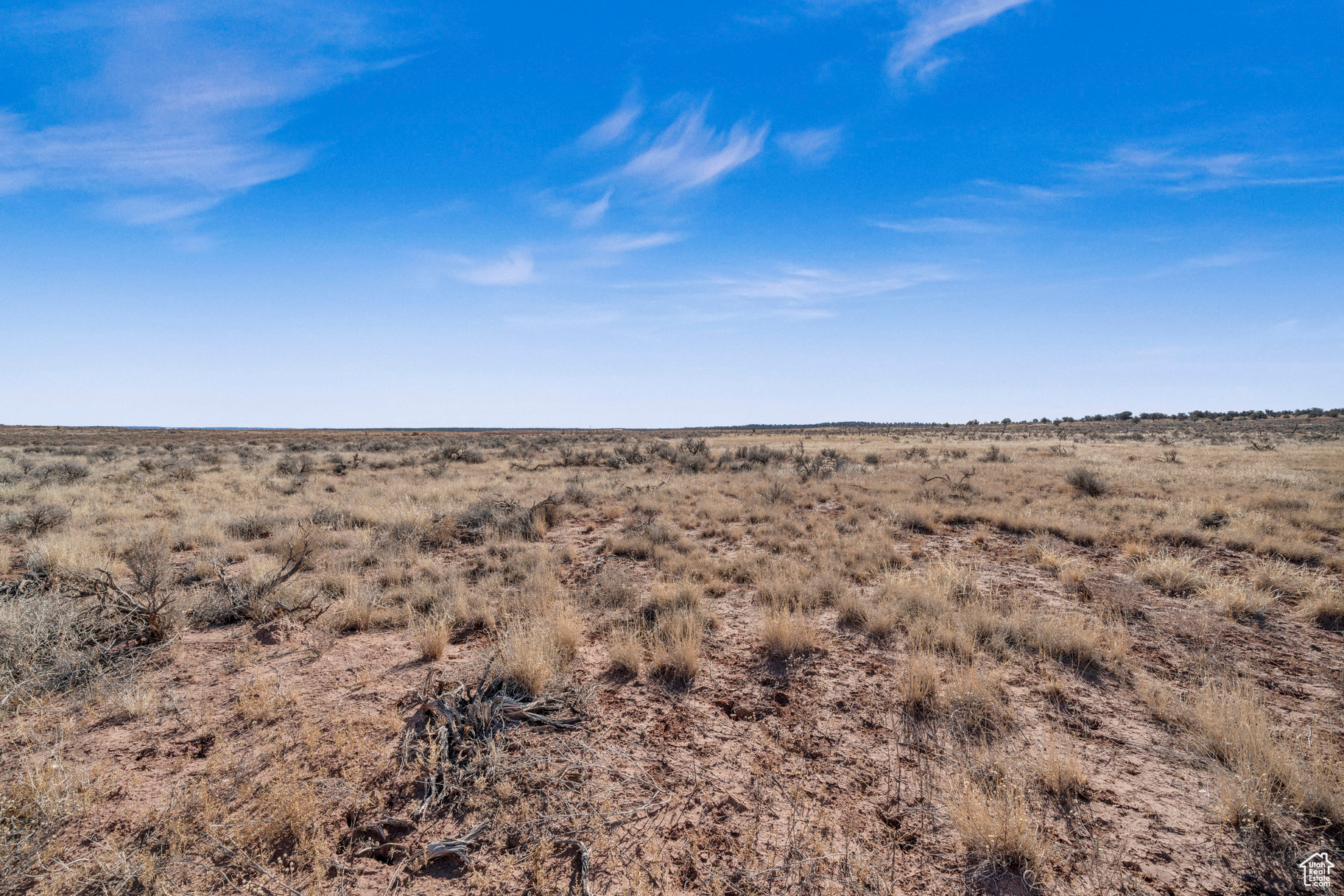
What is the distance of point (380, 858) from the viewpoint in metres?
2.94

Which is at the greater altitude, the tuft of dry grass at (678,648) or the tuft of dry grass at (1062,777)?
the tuft of dry grass at (678,648)

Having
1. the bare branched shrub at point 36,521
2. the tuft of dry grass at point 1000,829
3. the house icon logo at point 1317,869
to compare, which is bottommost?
the house icon logo at point 1317,869

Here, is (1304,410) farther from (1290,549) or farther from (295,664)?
(295,664)

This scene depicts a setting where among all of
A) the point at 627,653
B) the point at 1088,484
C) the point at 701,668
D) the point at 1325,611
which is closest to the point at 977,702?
the point at 701,668

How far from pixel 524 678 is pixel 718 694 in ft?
5.81

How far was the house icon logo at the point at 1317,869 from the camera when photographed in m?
2.77

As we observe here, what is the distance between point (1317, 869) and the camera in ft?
9.29

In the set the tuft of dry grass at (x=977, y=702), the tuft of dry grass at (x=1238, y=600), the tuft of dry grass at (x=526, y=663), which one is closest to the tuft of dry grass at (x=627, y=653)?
the tuft of dry grass at (x=526, y=663)

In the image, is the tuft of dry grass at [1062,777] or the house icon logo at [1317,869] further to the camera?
the tuft of dry grass at [1062,777]

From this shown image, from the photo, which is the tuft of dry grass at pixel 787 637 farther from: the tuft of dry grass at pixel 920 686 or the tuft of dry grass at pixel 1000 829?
the tuft of dry grass at pixel 1000 829

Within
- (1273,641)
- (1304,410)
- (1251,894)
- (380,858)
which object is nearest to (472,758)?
(380,858)

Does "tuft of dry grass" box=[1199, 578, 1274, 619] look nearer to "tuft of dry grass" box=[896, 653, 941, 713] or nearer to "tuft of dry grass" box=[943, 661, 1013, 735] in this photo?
"tuft of dry grass" box=[943, 661, 1013, 735]

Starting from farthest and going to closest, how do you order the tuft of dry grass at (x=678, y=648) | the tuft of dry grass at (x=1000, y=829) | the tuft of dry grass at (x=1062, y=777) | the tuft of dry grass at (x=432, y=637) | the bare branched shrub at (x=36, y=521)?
1. the bare branched shrub at (x=36, y=521)
2. the tuft of dry grass at (x=432, y=637)
3. the tuft of dry grass at (x=678, y=648)
4. the tuft of dry grass at (x=1062, y=777)
5. the tuft of dry grass at (x=1000, y=829)

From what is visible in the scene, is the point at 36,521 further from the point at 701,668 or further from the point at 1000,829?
the point at 1000,829
